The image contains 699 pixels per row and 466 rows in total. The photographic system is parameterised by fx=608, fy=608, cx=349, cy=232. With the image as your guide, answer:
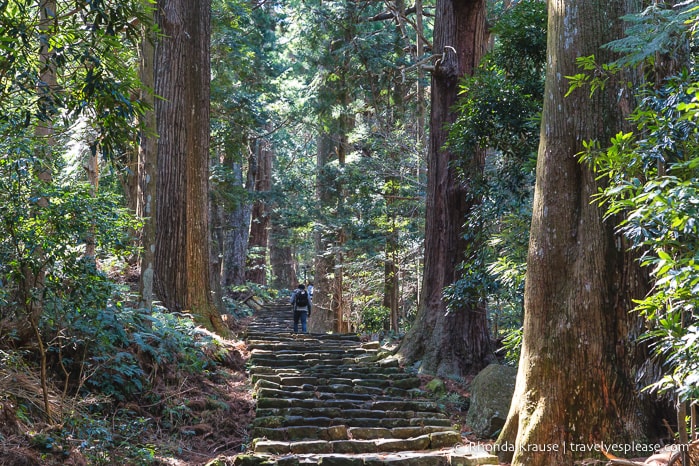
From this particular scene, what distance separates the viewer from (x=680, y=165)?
3762 mm

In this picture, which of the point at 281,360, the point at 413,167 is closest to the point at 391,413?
the point at 281,360

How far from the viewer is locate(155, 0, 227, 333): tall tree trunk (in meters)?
10.9

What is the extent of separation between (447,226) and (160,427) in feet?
19.3

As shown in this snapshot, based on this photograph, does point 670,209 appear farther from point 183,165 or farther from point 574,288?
point 183,165

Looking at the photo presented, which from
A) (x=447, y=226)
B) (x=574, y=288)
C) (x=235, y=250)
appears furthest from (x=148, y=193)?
(x=235, y=250)

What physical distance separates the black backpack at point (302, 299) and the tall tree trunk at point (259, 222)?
12.1 metres

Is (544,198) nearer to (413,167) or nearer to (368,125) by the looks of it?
(413,167)

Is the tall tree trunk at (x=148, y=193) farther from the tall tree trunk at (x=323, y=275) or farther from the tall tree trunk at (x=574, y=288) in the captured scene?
the tall tree trunk at (x=323, y=275)

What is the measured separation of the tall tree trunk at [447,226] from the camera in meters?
10.3

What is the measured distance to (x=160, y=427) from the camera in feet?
23.1

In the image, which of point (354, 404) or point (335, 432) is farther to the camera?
point (354, 404)

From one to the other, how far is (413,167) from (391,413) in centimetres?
1062

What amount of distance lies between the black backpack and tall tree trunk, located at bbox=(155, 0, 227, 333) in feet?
15.1

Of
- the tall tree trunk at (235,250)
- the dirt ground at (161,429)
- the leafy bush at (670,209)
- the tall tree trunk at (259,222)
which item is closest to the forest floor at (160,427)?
the dirt ground at (161,429)
